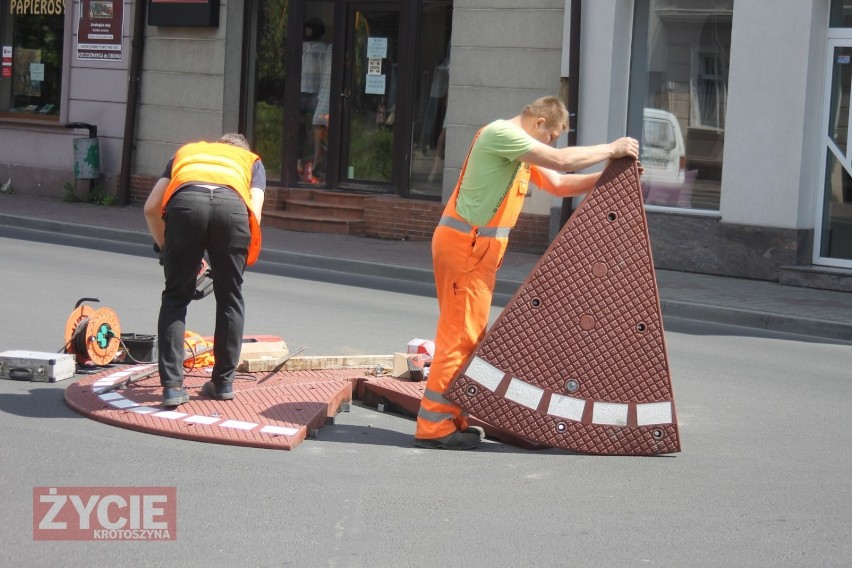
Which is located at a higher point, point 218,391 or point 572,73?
point 572,73

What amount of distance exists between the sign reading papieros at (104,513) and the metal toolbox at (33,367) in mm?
2038

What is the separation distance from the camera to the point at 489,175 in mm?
6074

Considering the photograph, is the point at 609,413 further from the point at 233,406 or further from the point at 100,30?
the point at 100,30

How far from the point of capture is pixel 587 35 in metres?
15.0

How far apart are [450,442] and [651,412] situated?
1005 millimetres

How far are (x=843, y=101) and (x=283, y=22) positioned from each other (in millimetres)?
8528

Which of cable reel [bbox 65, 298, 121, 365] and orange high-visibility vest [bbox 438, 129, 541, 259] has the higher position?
orange high-visibility vest [bbox 438, 129, 541, 259]

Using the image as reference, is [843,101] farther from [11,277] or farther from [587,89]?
[11,277]

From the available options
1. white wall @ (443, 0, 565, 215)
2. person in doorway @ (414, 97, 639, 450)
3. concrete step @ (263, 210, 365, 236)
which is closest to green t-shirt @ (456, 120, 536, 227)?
person in doorway @ (414, 97, 639, 450)

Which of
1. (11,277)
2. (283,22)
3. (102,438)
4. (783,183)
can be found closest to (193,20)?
(283,22)

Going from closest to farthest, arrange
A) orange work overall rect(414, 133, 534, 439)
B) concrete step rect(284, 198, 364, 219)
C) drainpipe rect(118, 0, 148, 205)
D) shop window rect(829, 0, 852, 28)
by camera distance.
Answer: orange work overall rect(414, 133, 534, 439), shop window rect(829, 0, 852, 28), concrete step rect(284, 198, 364, 219), drainpipe rect(118, 0, 148, 205)

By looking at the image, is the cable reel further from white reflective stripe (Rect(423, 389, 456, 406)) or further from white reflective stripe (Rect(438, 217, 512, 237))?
white reflective stripe (Rect(438, 217, 512, 237))

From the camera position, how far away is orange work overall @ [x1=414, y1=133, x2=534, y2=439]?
6039mm

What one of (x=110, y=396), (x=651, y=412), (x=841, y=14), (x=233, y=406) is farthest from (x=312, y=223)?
(x=651, y=412)
